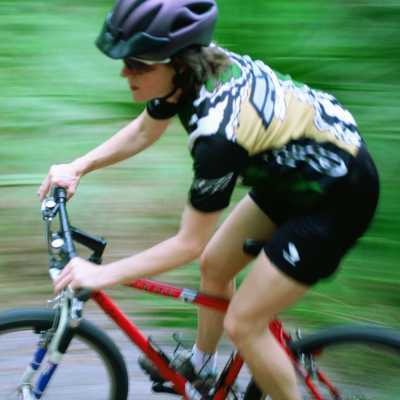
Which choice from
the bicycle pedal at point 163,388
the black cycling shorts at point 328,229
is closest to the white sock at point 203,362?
the bicycle pedal at point 163,388

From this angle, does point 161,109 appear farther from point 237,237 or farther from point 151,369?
point 151,369

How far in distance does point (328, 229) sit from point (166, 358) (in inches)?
35.7

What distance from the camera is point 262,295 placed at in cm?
304

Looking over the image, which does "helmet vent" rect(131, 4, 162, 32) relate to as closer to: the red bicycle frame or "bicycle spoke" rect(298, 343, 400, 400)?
the red bicycle frame

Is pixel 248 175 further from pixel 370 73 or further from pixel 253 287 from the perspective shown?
pixel 370 73

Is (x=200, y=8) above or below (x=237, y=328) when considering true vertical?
above

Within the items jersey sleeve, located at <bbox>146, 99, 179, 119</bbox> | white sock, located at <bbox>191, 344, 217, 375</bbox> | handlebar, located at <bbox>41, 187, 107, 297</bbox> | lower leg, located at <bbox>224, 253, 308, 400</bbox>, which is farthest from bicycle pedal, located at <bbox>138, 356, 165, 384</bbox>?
jersey sleeve, located at <bbox>146, 99, 179, 119</bbox>

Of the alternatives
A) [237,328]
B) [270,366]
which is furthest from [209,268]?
[270,366]

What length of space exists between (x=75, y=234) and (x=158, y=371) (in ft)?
2.37

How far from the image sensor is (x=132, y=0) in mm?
2951

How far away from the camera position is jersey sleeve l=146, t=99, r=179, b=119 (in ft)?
10.7

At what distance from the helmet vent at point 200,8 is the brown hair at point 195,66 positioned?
154mm

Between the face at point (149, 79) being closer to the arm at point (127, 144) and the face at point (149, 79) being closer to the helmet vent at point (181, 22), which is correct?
the helmet vent at point (181, 22)

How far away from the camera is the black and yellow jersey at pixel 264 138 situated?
2.76m
